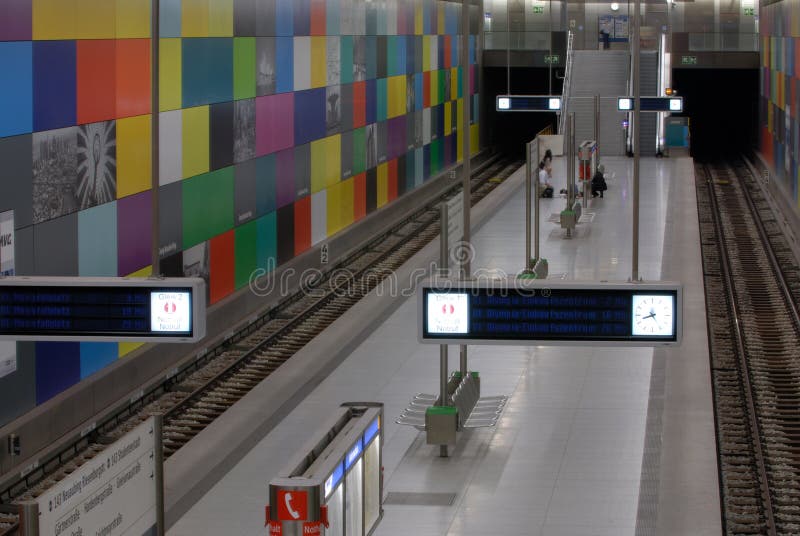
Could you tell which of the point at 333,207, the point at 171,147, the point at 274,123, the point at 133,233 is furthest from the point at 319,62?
the point at 133,233

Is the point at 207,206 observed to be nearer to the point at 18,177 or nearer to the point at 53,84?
the point at 53,84

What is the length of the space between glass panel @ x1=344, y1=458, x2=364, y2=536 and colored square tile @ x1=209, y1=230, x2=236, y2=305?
1324 cm

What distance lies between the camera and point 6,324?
11273 mm

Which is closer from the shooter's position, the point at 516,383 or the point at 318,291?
the point at 516,383

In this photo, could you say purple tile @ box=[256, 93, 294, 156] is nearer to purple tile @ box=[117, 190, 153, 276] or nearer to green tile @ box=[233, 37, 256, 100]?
green tile @ box=[233, 37, 256, 100]

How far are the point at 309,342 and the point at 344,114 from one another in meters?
11.0

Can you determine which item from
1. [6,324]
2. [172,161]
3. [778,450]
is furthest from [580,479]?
[172,161]

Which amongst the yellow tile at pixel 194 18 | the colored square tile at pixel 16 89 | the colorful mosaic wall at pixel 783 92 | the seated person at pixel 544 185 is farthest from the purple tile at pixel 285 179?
the colorful mosaic wall at pixel 783 92

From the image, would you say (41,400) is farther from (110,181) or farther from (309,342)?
(309,342)

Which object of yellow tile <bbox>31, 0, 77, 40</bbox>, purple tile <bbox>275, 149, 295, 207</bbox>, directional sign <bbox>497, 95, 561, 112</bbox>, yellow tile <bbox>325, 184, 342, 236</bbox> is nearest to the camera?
yellow tile <bbox>31, 0, 77, 40</bbox>

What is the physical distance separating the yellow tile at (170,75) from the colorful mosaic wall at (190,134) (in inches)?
1.1

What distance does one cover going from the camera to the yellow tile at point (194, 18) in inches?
821

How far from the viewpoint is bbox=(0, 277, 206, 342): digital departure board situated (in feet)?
36.5

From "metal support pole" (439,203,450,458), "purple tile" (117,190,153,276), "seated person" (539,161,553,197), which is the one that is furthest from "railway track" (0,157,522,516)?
"seated person" (539,161,553,197)
